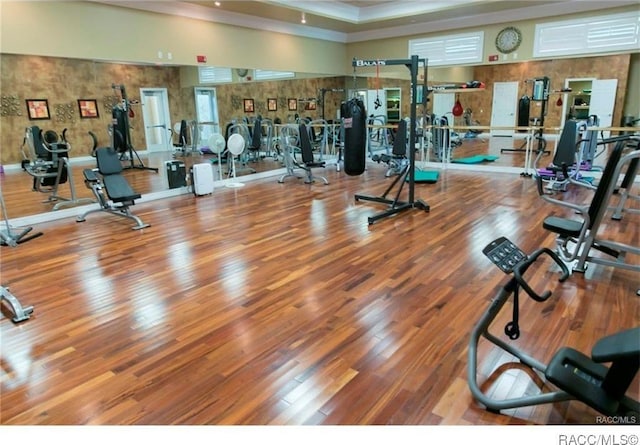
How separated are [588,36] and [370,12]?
410cm

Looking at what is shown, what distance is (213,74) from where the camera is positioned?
7676 mm

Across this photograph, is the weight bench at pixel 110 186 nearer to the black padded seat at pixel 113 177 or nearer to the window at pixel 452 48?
the black padded seat at pixel 113 177

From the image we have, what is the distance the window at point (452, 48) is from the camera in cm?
870

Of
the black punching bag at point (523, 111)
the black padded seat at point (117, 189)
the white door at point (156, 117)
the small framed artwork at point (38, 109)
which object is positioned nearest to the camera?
the black padded seat at point (117, 189)

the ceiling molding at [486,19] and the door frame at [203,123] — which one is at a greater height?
the ceiling molding at [486,19]

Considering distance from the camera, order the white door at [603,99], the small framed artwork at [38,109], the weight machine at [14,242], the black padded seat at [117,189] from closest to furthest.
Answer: the weight machine at [14,242], the black padded seat at [117,189], the small framed artwork at [38,109], the white door at [603,99]

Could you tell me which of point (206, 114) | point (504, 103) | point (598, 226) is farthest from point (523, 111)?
point (598, 226)

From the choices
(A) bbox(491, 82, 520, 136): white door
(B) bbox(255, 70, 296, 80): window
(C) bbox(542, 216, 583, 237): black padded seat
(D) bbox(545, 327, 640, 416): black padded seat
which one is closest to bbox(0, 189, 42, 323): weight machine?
(D) bbox(545, 327, 640, 416): black padded seat

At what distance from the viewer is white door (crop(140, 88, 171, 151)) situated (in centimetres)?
669

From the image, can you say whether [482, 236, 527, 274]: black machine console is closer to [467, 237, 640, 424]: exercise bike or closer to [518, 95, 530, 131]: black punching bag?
[467, 237, 640, 424]: exercise bike

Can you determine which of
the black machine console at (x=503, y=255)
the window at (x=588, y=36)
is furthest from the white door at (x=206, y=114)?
the black machine console at (x=503, y=255)

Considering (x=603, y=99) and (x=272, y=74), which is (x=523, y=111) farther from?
(x=272, y=74)

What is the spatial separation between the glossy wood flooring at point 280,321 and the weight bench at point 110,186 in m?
0.34
